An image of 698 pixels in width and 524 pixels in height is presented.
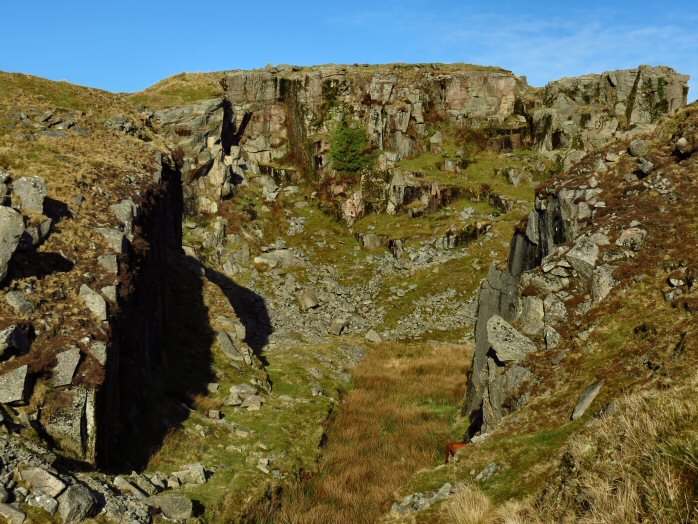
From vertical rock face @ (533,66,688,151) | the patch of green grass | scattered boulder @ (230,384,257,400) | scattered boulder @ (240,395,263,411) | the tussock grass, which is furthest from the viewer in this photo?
the patch of green grass

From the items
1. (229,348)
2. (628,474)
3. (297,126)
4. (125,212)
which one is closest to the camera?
(628,474)

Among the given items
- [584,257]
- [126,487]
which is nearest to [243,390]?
[126,487]

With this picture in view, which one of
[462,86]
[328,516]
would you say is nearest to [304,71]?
[462,86]

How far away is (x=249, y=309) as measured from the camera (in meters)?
49.3

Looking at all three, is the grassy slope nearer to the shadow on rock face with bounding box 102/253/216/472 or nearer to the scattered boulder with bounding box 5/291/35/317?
the shadow on rock face with bounding box 102/253/216/472

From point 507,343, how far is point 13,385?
640 inches

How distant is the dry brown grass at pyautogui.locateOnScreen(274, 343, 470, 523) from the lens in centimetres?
1656

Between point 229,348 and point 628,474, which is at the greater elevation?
point 628,474

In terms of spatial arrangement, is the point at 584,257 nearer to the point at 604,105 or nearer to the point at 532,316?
the point at 532,316

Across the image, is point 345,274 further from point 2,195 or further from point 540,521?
point 540,521

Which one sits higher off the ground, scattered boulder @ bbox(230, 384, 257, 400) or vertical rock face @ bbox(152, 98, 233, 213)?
vertical rock face @ bbox(152, 98, 233, 213)

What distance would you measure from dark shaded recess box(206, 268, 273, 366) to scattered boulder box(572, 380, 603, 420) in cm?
2786

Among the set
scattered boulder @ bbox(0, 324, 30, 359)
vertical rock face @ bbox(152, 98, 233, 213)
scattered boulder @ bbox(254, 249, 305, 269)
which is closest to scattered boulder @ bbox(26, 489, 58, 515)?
scattered boulder @ bbox(0, 324, 30, 359)

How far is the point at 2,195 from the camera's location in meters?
18.3
